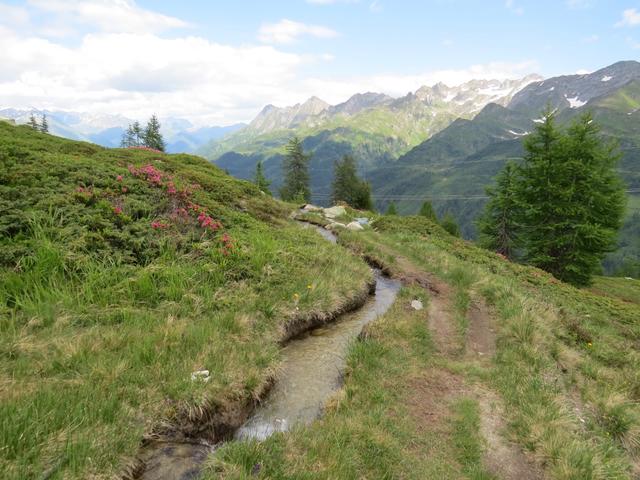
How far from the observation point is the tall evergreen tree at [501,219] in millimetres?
35969

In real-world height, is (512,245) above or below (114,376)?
below

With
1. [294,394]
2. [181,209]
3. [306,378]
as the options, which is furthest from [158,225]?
[294,394]

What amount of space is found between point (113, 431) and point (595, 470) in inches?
263

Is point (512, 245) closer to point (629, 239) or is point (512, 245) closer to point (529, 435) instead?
point (529, 435)

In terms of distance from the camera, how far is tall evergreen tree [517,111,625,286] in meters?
28.0

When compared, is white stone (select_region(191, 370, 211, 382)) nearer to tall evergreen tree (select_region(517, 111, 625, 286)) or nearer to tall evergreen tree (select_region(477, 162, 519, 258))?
tall evergreen tree (select_region(517, 111, 625, 286))

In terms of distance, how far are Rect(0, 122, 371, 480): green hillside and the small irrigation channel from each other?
32 cm

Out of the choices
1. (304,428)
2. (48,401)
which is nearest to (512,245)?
(304,428)

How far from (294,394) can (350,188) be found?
67.4m

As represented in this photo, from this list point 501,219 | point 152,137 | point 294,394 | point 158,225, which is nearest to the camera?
point 294,394

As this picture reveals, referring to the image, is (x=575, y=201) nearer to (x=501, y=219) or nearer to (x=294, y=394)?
(x=501, y=219)

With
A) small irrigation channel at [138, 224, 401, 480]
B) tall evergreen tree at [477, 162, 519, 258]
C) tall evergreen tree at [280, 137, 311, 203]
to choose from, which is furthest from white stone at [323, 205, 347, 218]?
tall evergreen tree at [280, 137, 311, 203]

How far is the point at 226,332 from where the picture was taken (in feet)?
24.7

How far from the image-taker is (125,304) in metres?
7.96
